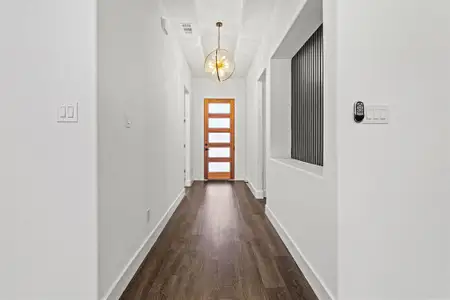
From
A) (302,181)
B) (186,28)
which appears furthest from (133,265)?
(186,28)

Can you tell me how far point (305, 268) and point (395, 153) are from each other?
1231mm

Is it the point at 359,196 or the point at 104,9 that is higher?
the point at 104,9

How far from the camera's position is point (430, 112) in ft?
6.89

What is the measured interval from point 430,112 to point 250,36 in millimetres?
4020

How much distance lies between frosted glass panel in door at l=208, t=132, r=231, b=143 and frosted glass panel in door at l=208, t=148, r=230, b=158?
8.6 inches

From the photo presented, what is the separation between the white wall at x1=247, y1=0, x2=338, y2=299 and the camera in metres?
2.21

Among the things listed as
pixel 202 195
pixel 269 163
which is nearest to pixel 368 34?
pixel 269 163

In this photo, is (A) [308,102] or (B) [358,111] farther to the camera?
(A) [308,102]

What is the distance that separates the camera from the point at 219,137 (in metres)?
9.49

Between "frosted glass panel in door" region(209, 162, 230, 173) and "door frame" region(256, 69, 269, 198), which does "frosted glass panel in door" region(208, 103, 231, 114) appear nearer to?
"frosted glass panel in door" region(209, 162, 230, 173)

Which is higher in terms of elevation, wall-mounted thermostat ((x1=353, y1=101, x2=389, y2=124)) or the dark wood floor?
wall-mounted thermostat ((x1=353, y1=101, x2=389, y2=124))
